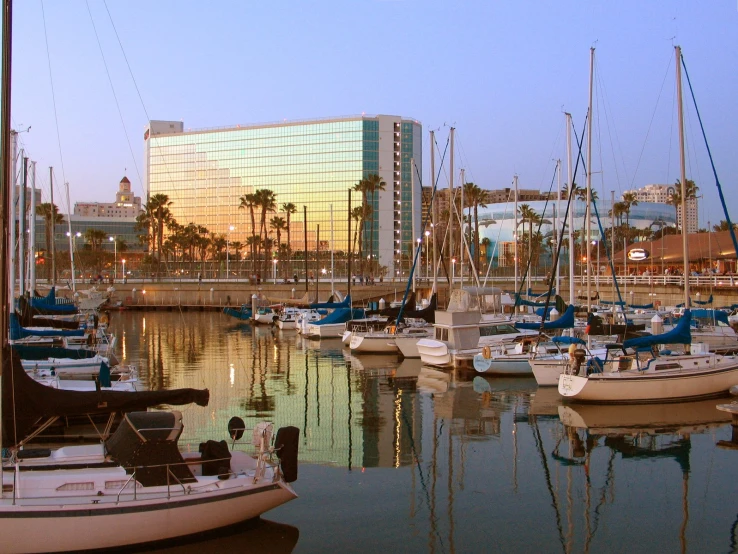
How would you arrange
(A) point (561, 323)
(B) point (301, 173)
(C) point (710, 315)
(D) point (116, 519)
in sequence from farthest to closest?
(B) point (301, 173) → (C) point (710, 315) → (A) point (561, 323) → (D) point (116, 519)

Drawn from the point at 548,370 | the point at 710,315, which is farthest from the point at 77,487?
the point at 710,315

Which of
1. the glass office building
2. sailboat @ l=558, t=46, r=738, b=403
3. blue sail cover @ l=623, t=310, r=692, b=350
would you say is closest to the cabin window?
sailboat @ l=558, t=46, r=738, b=403

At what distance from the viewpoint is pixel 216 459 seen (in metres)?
13.2

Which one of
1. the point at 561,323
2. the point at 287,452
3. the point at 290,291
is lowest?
Answer: the point at 287,452

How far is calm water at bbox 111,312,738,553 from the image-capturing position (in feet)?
44.5

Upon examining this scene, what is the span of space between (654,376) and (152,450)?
17802 millimetres

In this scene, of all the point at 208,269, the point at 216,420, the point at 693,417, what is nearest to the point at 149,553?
the point at 216,420

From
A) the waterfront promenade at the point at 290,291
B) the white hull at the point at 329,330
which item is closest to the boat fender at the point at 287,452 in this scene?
the white hull at the point at 329,330

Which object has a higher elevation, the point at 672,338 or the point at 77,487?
the point at 672,338

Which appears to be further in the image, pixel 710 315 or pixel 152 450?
pixel 710 315

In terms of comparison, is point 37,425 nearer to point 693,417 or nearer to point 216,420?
point 216,420

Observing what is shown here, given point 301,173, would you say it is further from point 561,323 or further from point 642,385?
point 642,385

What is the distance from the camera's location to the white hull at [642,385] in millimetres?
24641

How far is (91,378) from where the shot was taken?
25906 millimetres
